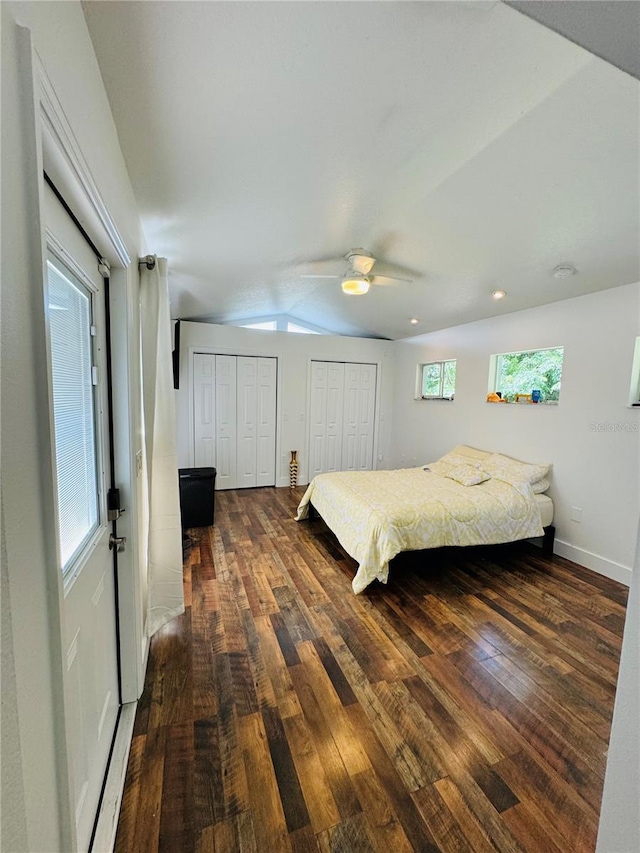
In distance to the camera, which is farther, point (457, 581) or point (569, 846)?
point (457, 581)

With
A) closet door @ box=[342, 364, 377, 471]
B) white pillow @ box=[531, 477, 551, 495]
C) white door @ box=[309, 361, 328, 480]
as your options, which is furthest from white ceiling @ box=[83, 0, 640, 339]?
closet door @ box=[342, 364, 377, 471]

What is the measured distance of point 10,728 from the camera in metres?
0.46

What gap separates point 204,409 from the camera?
4.70 meters

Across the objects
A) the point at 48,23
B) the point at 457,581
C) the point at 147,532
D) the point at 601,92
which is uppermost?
the point at 601,92

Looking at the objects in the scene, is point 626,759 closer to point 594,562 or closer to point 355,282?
point 355,282

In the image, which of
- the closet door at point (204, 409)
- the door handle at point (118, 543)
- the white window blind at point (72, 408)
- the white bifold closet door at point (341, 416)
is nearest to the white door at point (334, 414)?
the white bifold closet door at point (341, 416)

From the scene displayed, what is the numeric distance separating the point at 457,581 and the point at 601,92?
2889mm

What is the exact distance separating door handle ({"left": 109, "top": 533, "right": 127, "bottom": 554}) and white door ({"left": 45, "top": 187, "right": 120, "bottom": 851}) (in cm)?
3

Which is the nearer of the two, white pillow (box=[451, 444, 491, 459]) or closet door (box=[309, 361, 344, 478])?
white pillow (box=[451, 444, 491, 459])

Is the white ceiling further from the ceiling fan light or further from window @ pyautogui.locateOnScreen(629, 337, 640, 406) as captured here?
window @ pyautogui.locateOnScreen(629, 337, 640, 406)

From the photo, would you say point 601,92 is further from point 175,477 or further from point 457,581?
point 457,581

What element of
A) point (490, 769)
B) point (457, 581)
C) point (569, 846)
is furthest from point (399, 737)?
point (457, 581)

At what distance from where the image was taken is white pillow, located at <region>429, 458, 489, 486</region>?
3314 millimetres

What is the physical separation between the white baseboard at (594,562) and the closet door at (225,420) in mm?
3974
